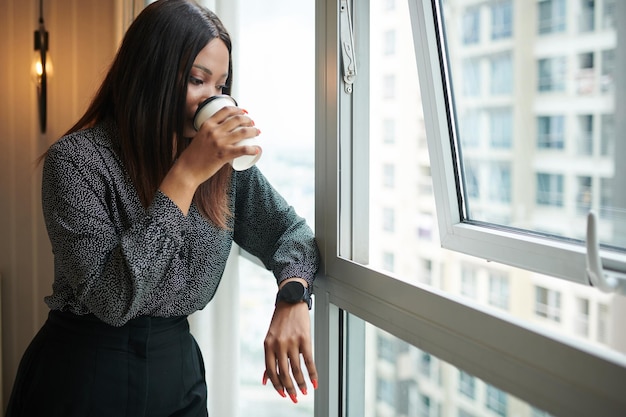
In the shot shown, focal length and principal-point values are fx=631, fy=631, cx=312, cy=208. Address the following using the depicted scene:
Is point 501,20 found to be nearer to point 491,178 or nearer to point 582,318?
point 491,178

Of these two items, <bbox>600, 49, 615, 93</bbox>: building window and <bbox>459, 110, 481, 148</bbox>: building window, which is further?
<bbox>459, 110, 481, 148</bbox>: building window

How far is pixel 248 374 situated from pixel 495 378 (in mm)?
1495

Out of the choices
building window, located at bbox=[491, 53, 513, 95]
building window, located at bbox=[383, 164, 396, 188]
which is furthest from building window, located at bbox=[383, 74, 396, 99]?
building window, located at bbox=[491, 53, 513, 95]

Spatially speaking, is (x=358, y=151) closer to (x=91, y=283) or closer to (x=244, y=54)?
(x=91, y=283)

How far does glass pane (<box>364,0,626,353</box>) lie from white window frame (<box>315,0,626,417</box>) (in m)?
0.04

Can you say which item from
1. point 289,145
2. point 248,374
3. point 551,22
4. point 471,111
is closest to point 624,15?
point 551,22

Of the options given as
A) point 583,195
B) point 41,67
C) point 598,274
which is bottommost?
point 598,274

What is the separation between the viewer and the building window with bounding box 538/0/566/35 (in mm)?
997

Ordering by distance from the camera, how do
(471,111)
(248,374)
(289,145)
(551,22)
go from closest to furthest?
(551,22) → (471,111) → (289,145) → (248,374)

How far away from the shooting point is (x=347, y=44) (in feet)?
4.56

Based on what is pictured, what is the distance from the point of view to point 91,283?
3.80 ft

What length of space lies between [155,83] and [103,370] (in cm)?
61

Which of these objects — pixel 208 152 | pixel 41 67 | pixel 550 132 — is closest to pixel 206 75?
pixel 208 152

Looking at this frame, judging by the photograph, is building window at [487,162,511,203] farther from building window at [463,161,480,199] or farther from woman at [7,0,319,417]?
woman at [7,0,319,417]
